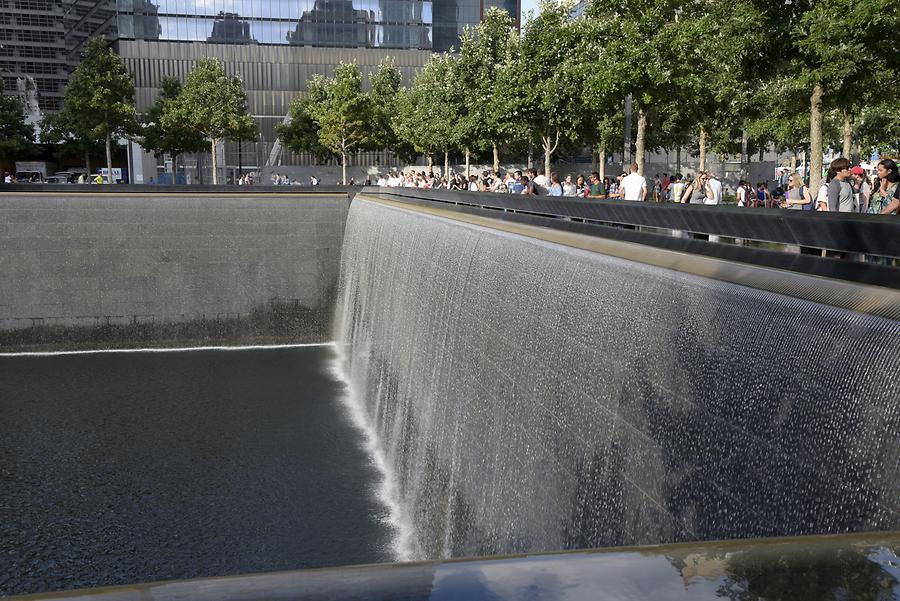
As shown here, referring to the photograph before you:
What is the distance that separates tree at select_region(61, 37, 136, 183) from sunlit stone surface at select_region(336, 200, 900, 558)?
140ft

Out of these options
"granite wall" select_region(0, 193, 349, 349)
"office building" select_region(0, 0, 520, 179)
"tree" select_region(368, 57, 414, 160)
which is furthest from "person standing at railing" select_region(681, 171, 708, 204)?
"office building" select_region(0, 0, 520, 179)

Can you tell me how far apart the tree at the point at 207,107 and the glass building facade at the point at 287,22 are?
18192 millimetres

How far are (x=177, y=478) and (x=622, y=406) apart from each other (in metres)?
8.26

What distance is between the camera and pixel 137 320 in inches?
836

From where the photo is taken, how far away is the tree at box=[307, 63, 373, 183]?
5381cm

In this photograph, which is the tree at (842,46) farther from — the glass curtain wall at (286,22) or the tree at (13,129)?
the glass curtain wall at (286,22)

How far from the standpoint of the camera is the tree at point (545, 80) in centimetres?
3022

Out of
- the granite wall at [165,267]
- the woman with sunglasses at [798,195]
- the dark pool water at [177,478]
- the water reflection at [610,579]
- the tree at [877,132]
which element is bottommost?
the dark pool water at [177,478]

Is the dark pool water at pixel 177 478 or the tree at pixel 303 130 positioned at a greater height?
the tree at pixel 303 130

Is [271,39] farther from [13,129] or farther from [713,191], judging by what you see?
[713,191]

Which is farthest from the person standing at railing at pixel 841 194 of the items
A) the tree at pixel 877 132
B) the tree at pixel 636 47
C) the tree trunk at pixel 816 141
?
the tree at pixel 877 132

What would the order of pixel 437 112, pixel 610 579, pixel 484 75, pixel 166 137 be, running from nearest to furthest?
pixel 610 579
pixel 484 75
pixel 437 112
pixel 166 137

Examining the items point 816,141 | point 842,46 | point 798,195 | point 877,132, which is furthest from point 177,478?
point 877,132

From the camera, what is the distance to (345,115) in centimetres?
5403
